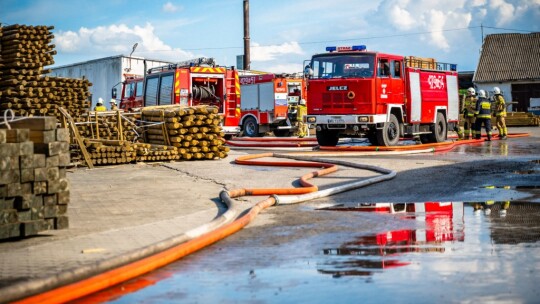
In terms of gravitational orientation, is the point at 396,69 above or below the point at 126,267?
above

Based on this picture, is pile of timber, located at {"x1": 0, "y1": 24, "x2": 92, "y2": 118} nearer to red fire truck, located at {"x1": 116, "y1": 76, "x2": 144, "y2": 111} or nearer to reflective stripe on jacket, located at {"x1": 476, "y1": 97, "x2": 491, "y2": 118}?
red fire truck, located at {"x1": 116, "y1": 76, "x2": 144, "y2": 111}

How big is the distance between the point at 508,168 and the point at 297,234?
8.08 metres

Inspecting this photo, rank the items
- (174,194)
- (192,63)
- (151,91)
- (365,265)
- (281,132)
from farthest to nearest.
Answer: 1. (281,132)
2. (151,91)
3. (192,63)
4. (174,194)
5. (365,265)

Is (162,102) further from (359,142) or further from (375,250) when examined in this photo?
(375,250)

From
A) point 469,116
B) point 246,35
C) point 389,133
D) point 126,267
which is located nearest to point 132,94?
point 389,133

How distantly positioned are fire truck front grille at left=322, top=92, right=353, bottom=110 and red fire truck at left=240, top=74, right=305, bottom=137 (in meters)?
9.24

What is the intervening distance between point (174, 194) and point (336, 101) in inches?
401

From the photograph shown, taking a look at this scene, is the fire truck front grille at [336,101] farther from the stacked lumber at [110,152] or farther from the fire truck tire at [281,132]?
the fire truck tire at [281,132]

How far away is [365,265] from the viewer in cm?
522

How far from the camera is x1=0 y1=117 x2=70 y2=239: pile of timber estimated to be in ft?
20.6

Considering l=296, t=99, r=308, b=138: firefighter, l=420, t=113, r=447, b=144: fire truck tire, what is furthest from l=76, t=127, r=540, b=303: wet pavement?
l=296, t=99, r=308, b=138: firefighter

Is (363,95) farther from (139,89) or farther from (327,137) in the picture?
(139,89)

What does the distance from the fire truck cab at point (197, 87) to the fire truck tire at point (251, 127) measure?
5300mm

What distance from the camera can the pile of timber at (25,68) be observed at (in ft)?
54.5
